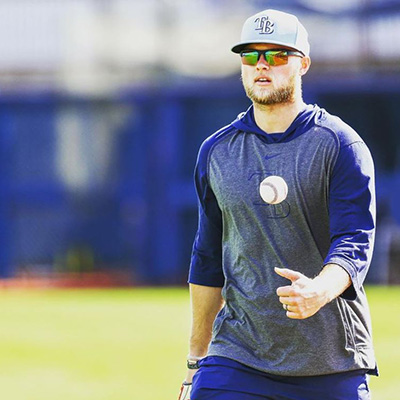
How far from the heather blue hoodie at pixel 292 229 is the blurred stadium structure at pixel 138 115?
25.0 meters

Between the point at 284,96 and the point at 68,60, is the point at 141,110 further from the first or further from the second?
the point at 284,96

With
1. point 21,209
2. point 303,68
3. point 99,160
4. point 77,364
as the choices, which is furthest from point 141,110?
point 303,68

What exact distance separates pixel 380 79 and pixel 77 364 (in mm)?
18684

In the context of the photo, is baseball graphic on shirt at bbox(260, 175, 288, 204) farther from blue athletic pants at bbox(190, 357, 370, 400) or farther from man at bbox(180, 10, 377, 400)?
blue athletic pants at bbox(190, 357, 370, 400)

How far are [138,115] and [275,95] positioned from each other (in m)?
26.6

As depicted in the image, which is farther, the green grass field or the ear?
the green grass field

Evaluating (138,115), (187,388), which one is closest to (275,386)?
(187,388)

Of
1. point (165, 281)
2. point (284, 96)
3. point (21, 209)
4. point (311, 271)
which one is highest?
point (284, 96)

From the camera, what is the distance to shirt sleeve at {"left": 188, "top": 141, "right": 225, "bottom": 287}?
5113mm

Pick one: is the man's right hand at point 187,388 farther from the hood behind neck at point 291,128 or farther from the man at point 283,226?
the hood behind neck at point 291,128

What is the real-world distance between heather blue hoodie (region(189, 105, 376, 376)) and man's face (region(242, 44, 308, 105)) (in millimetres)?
123

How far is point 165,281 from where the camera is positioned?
101 feet

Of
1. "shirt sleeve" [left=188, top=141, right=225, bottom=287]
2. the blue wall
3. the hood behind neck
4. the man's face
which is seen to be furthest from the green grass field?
the man's face

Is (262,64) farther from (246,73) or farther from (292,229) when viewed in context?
(292,229)
